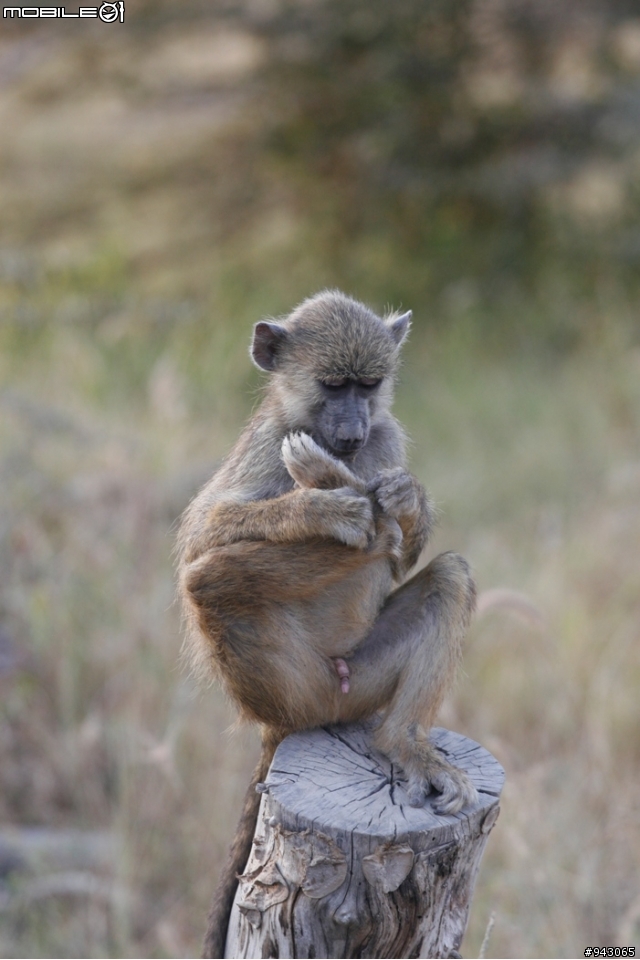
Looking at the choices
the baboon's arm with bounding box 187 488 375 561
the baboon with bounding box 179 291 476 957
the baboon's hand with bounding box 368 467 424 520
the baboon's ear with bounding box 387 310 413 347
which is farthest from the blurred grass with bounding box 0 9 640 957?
the baboon's hand with bounding box 368 467 424 520

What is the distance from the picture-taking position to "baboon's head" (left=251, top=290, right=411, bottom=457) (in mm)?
3785

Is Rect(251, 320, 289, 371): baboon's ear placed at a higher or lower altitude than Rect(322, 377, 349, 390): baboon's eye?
higher

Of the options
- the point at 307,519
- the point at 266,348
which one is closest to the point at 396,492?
the point at 307,519

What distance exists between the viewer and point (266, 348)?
4137 millimetres

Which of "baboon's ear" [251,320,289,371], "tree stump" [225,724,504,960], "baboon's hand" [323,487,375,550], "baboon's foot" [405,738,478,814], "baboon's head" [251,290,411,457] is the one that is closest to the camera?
"tree stump" [225,724,504,960]

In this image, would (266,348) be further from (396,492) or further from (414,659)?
(414,659)

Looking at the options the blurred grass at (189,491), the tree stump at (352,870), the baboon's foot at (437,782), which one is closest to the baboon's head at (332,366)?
the baboon's foot at (437,782)

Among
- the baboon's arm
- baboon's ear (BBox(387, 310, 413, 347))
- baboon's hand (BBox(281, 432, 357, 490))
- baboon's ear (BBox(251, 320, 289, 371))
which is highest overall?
baboon's ear (BBox(387, 310, 413, 347))

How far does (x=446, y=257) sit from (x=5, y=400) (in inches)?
331

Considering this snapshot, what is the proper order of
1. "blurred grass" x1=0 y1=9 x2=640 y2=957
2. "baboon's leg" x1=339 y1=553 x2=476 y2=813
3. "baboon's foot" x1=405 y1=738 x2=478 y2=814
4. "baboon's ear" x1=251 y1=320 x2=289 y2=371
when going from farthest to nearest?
"blurred grass" x1=0 y1=9 x2=640 y2=957, "baboon's ear" x1=251 y1=320 x2=289 y2=371, "baboon's leg" x1=339 y1=553 x2=476 y2=813, "baboon's foot" x1=405 y1=738 x2=478 y2=814

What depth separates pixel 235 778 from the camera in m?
5.91

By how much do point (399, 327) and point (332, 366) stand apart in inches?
19.7

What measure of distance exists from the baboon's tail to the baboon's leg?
1.42ft

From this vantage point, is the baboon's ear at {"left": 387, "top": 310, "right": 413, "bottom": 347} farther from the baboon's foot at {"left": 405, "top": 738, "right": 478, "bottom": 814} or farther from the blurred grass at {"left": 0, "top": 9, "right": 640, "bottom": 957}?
the baboon's foot at {"left": 405, "top": 738, "right": 478, "bottom": 814}
